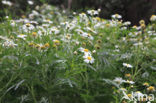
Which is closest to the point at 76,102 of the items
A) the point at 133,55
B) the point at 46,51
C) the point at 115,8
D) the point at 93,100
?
the point at 93,100

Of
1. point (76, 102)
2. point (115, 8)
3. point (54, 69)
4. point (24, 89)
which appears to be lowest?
point (76, 102)

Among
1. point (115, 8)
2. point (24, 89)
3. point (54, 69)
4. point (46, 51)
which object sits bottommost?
point (24, 89)

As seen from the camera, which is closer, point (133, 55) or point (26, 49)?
point (26, 49)

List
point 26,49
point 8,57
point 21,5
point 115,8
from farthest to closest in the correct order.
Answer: point 21,5, point 115,8, point 26,49, point 8,57

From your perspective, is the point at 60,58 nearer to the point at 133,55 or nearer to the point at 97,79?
the point at 97,79

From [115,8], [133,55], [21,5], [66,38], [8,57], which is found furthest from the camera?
[21,5]

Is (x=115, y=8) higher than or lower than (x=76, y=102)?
higher

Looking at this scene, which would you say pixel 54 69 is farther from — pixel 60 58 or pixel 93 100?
pixel 93 100

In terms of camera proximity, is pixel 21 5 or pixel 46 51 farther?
pixel 21 5

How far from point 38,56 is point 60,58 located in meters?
0.14

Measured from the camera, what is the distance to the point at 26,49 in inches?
59.2

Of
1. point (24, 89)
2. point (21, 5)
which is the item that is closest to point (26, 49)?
point (24, 89)

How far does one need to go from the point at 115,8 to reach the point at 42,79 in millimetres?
5026

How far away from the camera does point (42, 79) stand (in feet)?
4.50
